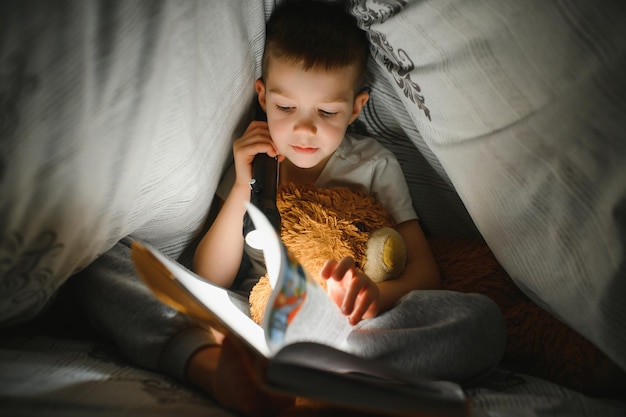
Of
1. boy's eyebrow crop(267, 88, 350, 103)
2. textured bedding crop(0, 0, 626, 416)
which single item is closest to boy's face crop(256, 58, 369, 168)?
boy's eyebrow crop(267, 88, 350, 103)

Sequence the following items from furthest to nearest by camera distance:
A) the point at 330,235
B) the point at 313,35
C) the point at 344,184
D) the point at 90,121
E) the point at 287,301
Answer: the point at 344,184 → the point at 313,35 → the point at 330,235 → the point at 90,121 → the point at 287,301

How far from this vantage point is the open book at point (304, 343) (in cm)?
41

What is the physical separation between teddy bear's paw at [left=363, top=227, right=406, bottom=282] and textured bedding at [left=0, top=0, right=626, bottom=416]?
0.14m

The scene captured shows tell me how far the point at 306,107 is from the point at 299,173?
0.21 m

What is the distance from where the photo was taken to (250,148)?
89cm

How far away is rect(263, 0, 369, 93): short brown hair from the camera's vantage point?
0.86m

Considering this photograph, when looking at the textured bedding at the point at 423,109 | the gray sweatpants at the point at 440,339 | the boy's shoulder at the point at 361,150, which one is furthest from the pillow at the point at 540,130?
the boy's shoulder at the point at 361,150

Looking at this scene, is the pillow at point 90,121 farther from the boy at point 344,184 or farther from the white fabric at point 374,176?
Answer: the white fabric at point 374,176

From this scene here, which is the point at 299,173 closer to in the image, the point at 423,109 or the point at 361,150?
the point at 361,150

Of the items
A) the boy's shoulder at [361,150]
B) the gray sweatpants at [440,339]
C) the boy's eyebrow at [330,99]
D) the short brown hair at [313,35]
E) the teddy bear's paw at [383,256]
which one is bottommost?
the gray sweatpants at [440,339]

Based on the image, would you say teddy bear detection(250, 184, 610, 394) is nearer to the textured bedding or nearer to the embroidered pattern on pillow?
the textured bedding

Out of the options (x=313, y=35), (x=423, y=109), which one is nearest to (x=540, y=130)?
(x=423, y=109)

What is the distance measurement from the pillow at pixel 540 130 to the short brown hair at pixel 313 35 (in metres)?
0.12

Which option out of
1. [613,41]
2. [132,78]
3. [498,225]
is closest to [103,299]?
[132,78]
